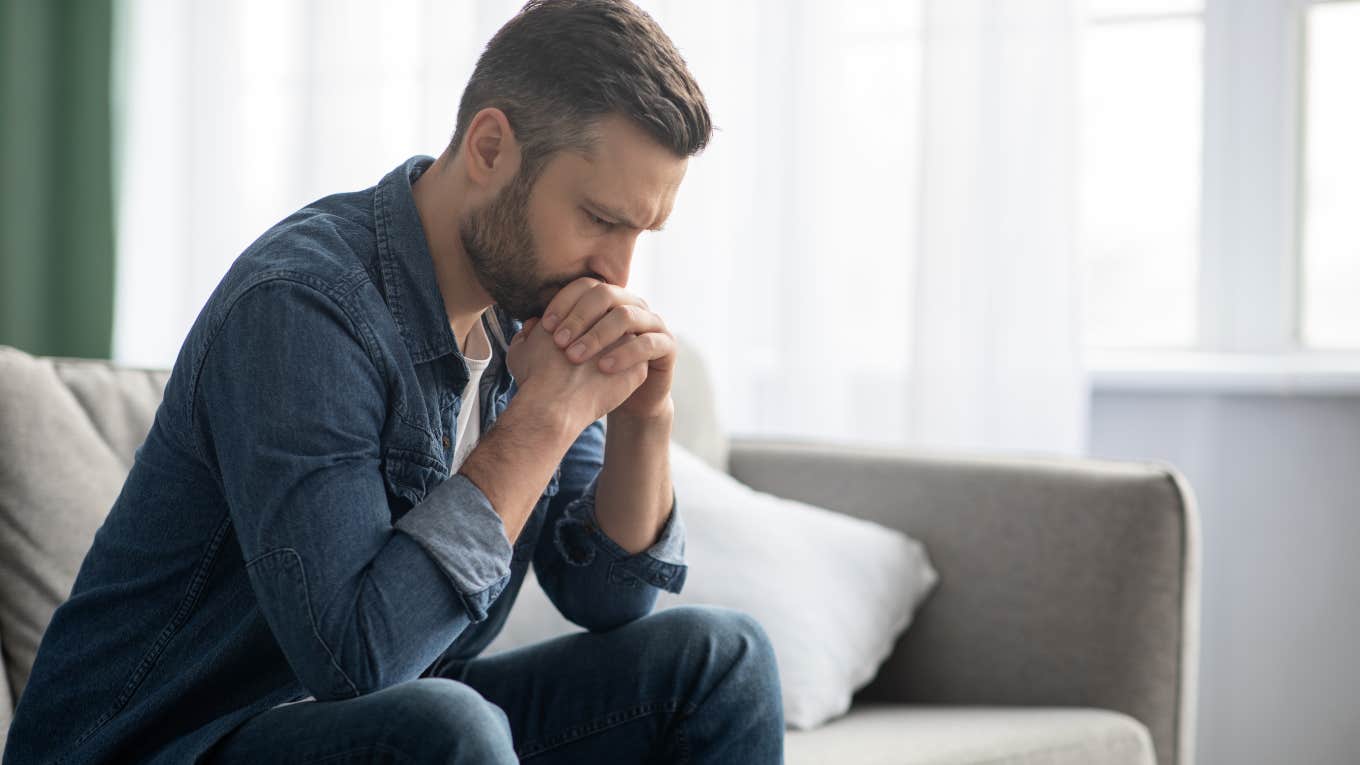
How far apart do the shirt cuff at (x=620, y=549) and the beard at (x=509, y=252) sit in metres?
0.21

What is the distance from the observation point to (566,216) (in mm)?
1117

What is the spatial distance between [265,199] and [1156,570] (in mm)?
2018

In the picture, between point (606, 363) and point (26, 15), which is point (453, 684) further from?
point (26, 15)

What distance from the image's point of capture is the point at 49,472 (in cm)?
136

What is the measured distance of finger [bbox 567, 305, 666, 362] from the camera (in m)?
1.09

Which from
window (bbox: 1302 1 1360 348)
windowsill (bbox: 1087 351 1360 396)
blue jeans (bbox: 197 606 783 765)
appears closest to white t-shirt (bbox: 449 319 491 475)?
blue jeans (bbox: 197 606 783 765)

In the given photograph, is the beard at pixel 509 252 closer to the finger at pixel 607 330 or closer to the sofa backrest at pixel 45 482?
Answer: the finger at pixel 607 330

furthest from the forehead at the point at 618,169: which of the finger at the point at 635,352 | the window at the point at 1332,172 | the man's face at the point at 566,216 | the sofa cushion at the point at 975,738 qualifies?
the window at the point at 1332,172

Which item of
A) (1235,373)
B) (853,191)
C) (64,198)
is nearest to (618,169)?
(853,191)

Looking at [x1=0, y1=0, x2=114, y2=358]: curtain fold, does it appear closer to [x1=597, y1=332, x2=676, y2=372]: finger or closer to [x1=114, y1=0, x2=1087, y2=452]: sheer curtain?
[x1=114, y1=0, x2=1087, y2=452]: sheer curtain

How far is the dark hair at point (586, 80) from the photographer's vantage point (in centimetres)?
108

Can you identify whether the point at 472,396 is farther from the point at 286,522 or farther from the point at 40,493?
the point at 40,493

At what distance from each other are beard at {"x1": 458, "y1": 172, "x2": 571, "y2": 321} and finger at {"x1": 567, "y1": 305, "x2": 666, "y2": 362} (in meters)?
0.07

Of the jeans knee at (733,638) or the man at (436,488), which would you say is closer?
the man at (436,488)
